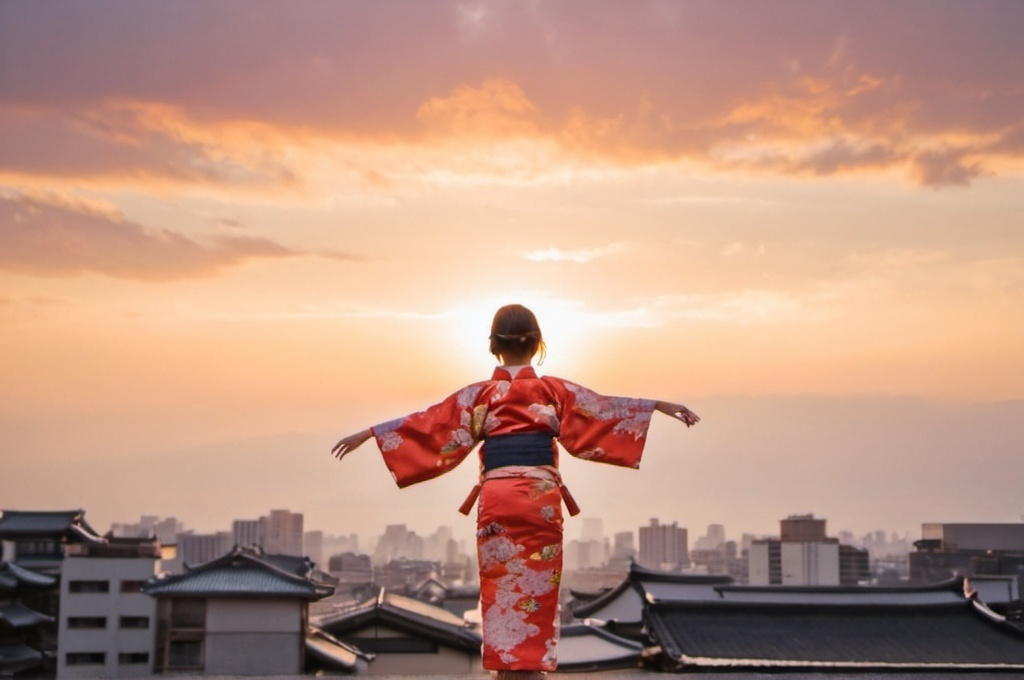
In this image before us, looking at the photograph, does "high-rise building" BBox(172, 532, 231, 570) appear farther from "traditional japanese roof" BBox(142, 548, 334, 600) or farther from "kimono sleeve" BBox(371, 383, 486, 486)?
"kimono sleeve" BBox(371, 383, 486, 486)

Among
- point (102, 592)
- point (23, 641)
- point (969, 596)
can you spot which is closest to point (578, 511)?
point (969, 596)

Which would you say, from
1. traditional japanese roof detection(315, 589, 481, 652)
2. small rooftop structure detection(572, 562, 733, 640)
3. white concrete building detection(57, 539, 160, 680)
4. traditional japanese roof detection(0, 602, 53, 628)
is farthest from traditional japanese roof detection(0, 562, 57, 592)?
small rooftop structure detection(572, 562, 733, 640)

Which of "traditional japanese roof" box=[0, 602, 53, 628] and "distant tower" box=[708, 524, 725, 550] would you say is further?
"distant tower" box=[708, 524, 725, 550]

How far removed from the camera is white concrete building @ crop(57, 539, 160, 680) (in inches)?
1128

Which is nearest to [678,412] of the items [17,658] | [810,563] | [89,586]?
[89,586]

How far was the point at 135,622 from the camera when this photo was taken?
Result: 95.4 feet

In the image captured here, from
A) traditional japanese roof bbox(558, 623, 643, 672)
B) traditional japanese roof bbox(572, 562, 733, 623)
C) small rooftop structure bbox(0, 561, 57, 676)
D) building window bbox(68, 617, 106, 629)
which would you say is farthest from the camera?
small rooftop structure bbox(0, 561, 57, 676)

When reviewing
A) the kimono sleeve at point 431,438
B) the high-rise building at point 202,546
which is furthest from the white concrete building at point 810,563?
the kimono sleeve at point 431,438

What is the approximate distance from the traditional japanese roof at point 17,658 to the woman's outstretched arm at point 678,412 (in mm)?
28666

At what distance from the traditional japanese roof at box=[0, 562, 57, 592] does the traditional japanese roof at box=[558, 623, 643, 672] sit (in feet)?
52.8

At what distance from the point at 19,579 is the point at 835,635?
21143 millimetres

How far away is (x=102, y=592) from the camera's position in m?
29.6

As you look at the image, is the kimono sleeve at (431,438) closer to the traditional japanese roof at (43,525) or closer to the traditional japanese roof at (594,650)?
the traditional japanese roof at (594,650)

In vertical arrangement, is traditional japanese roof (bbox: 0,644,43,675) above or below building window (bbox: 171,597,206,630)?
below
